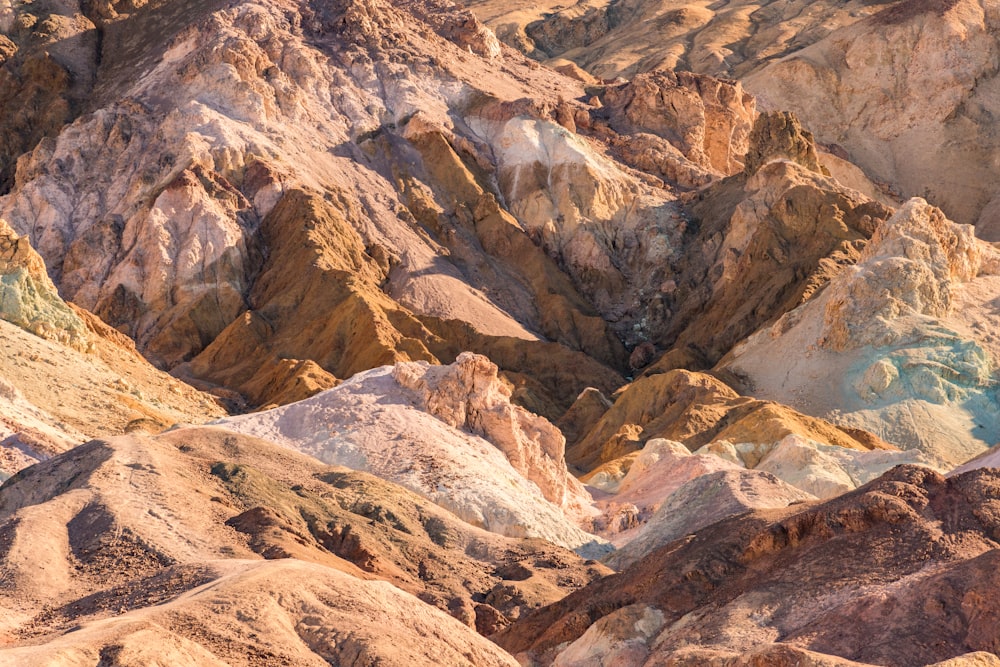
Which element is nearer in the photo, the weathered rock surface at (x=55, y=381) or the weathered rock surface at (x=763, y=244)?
the weathered rock surface at (x=55, y=381)

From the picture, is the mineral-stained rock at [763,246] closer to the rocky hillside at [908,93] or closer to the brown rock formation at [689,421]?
the brown rock formation at [689,421]

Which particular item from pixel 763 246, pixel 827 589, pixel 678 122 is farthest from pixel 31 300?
pixel 678 122

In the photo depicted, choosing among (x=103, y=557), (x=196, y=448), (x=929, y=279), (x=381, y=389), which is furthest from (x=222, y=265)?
(x=103, y=557)

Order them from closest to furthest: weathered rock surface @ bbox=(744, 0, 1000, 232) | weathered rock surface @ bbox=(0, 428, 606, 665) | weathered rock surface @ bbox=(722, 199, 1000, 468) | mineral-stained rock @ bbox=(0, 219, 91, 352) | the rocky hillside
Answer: weathered rock surface @ bbox=(0, 428, 606, 665), mineral-stained rock @ bbox=(0, 219, 91, 352), weathered rock surface @ bbox=(722, 199, 1000, 468), the rocky hillside, weathered rock surface @ bbox=(744, 0, 1000, 232)

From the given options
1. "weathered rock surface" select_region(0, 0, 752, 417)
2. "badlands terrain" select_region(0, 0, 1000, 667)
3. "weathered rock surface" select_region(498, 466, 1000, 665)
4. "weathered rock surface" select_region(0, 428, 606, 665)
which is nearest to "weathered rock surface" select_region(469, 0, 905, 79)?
"badlands terrain" select_region(0, 0, 1000, 667)

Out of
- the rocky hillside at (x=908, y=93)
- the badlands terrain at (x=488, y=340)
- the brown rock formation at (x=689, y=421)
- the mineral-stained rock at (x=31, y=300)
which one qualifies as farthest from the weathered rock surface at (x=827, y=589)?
the rocky hillside at (x=908, y=93)

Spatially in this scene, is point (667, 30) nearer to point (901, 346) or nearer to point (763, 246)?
point (763, 246)

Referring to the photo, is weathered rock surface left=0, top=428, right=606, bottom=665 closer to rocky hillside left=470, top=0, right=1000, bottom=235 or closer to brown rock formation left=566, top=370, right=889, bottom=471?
brown rock formation left=566, top=370, right=889, bottom=471
